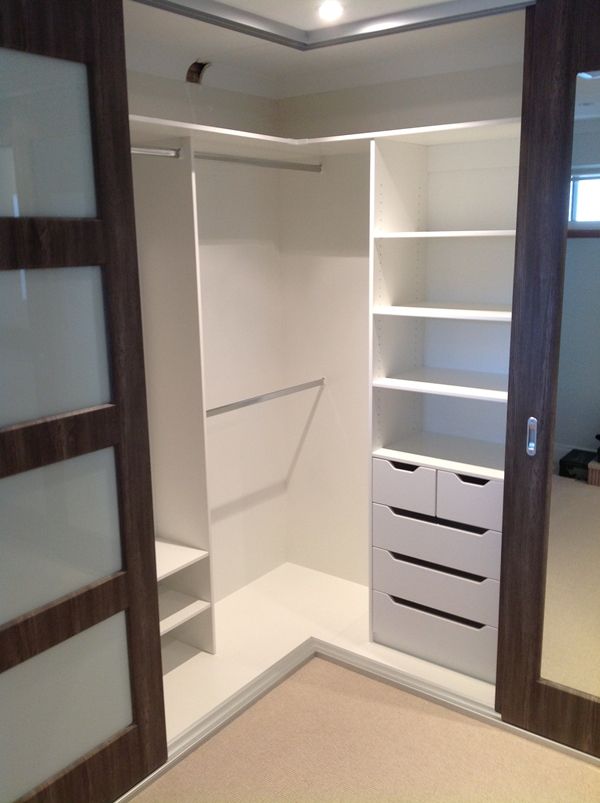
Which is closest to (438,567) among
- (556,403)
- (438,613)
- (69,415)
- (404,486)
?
(438,613)

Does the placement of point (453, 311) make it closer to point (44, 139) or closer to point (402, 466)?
point (402, 466)

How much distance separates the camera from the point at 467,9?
225cm

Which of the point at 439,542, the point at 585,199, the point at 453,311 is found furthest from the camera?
the point at 439,542

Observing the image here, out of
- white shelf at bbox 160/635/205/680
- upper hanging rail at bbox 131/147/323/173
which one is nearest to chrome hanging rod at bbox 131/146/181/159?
upper hanging rail at bbox 131/147/323/173

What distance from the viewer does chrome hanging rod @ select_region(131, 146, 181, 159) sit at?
2.46m

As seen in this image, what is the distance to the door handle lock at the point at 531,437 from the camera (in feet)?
7.66

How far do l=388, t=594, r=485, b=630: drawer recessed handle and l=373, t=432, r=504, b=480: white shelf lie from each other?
0.58 metres

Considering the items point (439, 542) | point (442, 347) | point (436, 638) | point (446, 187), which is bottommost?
point (436, 638)

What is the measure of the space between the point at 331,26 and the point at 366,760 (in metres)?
2.51

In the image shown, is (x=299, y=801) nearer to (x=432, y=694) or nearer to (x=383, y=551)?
(x=432, y=694)

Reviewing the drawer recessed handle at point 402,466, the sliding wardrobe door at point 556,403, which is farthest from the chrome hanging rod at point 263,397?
the sliding wardrobe door at point 556,403

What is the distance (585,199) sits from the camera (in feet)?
7.14

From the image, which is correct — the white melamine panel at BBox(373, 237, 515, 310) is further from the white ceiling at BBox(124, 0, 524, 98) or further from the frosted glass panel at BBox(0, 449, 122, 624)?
the frosted glass panel at BBox(0, 449, 122, 624)

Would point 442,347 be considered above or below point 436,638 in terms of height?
above
